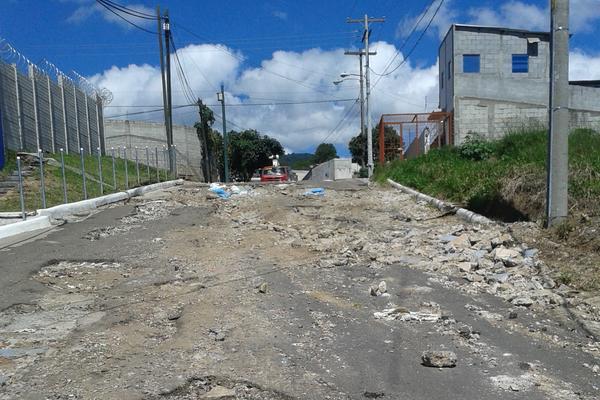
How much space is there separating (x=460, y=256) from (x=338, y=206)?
6.62 metres

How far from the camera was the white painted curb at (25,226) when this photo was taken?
944 cm

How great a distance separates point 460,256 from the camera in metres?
7.55

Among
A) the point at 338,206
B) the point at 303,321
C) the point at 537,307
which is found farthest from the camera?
the point at 338,206

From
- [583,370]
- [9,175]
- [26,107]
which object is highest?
[26,107]

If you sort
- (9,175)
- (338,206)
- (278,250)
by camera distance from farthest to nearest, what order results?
(9,175), (338,206), (278,250)

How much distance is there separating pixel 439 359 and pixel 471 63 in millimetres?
29102

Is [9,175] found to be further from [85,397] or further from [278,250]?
[85,397]

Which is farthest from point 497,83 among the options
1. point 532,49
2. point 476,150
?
point 476,150

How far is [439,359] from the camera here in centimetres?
409

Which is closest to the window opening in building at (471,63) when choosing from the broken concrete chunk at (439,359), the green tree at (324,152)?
the broken concrete chunk at (439,359)

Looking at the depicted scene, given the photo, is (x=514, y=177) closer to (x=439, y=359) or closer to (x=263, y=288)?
(x=263, y=288)

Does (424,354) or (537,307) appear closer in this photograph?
(424,354)

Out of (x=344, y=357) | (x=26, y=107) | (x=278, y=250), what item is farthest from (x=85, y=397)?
(x=26, y=107)

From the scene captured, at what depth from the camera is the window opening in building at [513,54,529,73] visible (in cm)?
3086
